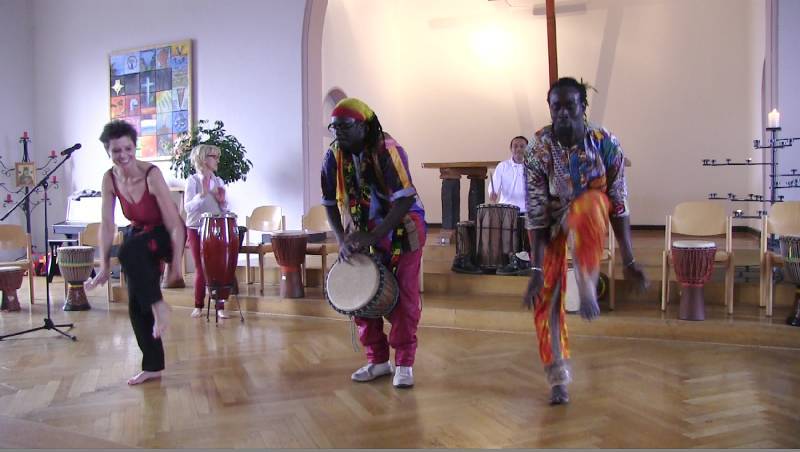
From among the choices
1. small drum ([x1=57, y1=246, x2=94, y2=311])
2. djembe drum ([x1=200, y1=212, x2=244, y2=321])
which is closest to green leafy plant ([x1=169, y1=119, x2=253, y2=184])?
small drum ([x1=57, y1=246, x2=94, y2=311])

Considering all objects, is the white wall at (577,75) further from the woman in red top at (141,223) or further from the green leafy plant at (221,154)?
the woman in red top at (141,223)

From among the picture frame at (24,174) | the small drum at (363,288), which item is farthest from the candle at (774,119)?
the picture frame at (24,174)

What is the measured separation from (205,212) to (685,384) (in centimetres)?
382

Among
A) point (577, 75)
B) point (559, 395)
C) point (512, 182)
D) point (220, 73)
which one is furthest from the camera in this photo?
point (577, 75)

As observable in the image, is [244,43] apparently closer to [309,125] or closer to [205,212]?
[309,125]

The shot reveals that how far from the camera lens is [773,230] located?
5047 millimetres

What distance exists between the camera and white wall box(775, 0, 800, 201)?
5773 mm

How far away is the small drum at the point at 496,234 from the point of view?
579 centimetres

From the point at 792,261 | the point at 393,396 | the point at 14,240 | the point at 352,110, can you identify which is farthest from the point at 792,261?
the point at 14,240

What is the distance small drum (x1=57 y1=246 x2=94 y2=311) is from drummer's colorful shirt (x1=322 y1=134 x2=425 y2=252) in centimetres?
384

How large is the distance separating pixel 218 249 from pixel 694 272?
3.58 m

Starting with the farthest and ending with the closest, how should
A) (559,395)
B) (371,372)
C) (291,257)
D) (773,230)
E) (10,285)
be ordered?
(10,285)
(291,257)
(773,230)
(371,372)
(559,395)

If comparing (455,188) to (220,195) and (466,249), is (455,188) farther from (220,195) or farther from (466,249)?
(220,195)

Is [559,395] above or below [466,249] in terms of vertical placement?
below
